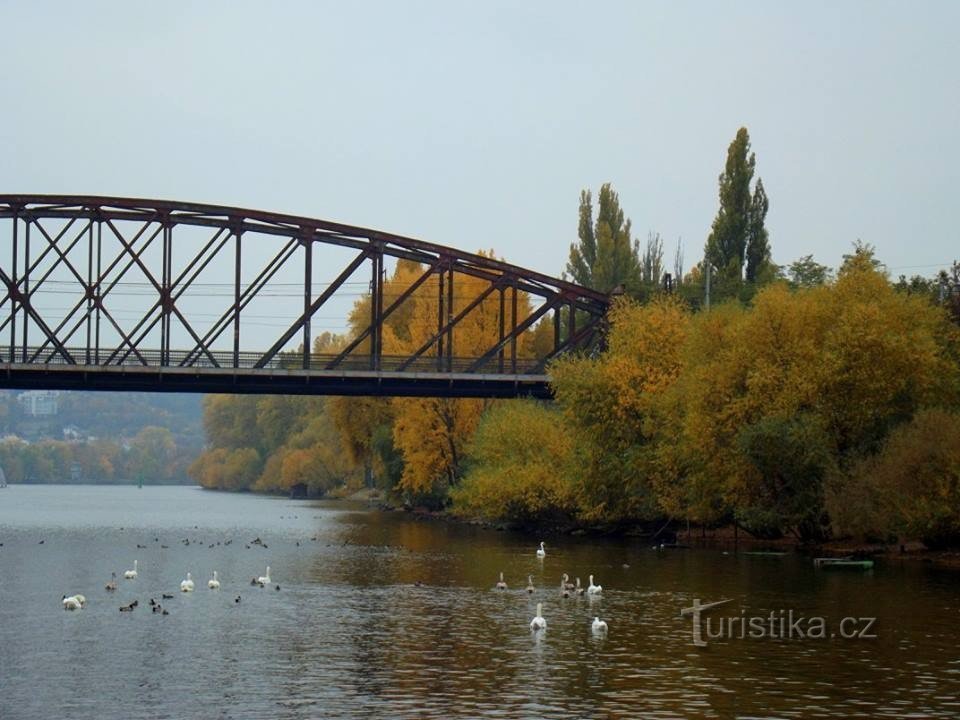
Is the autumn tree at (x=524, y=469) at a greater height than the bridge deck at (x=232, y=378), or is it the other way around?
the bridge deck at (x=232, y=378)

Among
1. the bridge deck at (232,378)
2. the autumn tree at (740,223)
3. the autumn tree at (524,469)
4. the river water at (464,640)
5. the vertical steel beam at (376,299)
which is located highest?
the autumn tree at (740,223)

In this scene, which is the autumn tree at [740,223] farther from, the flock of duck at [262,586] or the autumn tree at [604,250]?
the flock of duck at [262,586]

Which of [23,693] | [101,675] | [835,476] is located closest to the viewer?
[23,693]

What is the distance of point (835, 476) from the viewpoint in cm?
7175

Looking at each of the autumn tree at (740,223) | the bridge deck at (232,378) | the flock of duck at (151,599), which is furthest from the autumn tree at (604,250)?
the flock of duck at (151,599)

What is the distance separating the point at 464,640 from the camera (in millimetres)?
43312

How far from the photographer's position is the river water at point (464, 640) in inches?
1351

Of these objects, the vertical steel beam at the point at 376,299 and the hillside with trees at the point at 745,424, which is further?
the vertical steel beam at the point at 376,299

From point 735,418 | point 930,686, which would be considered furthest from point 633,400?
point 930,686

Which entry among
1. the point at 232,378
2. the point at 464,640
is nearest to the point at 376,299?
the point at 232,378

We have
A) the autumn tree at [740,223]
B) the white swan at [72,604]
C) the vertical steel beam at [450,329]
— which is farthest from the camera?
the autumn tree at [740,223]

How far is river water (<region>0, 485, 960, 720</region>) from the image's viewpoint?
113 ft

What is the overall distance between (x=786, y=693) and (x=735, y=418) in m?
41.5

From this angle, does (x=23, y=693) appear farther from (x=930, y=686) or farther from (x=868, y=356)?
(x=868, y=356)
